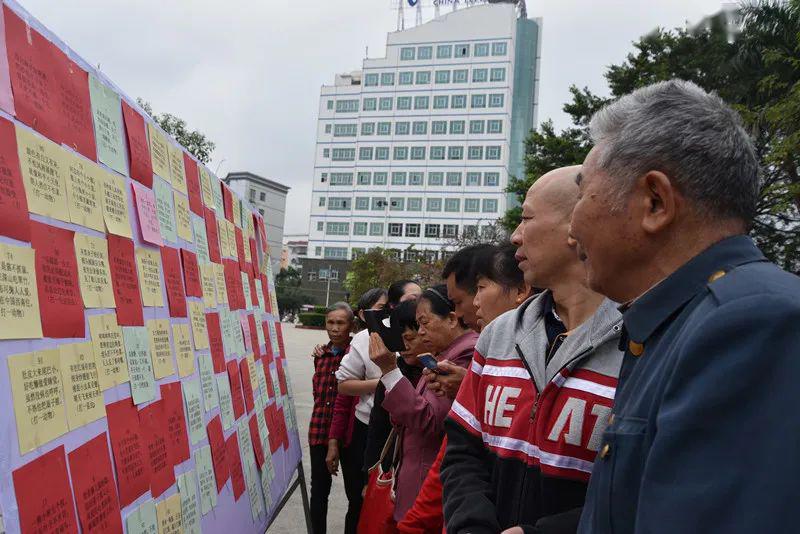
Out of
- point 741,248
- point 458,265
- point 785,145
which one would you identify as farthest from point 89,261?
point 785,145

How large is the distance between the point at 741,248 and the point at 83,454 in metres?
1.19

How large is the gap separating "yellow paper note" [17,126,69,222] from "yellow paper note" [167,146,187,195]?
2.17 feet

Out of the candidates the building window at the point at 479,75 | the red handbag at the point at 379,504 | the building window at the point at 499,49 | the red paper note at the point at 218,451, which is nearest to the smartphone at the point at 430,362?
the red handbag at the point at 379,504

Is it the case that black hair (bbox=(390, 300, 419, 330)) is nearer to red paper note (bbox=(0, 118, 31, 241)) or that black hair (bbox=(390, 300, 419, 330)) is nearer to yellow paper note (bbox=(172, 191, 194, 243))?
yellow paper note (bbox=(172, 191, 194, 243))

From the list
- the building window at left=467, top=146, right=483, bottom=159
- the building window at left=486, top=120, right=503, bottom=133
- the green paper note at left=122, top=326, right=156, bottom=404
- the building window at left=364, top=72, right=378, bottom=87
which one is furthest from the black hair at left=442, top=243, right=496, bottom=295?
the building window at left=364, top=72, right=378, bottom=87

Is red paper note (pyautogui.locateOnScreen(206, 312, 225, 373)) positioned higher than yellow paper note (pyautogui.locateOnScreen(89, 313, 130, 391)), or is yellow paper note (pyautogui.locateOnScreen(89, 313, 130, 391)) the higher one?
yellow paper note (pyautogui.locateOnScreen(89, 313, 130, 391))

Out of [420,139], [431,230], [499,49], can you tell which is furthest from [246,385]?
[499,49]

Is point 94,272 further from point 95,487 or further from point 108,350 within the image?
point 95,487

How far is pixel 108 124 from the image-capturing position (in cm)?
146

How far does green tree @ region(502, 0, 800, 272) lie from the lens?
12.9 meters

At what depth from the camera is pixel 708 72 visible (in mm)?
16125

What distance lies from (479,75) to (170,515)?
6448 cm

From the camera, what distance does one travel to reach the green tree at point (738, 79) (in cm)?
1288

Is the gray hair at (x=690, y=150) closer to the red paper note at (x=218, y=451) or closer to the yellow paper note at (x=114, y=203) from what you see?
the yellow paper note at (x=114, y=203)
